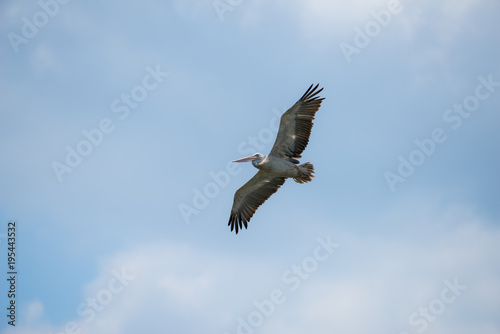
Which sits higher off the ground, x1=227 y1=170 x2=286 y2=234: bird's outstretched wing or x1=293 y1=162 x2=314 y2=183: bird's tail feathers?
x1=227 y1=170 x2=286 y2=234: bird's outstretched wing

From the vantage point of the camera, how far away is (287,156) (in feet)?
59.7

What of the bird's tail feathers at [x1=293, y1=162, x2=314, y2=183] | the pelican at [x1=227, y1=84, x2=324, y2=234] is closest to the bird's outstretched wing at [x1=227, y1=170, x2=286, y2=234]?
the pelican at [x1=227, y1=84, x2=324, y2=234]

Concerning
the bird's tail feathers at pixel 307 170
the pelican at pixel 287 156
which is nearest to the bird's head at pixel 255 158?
the pelican at pixel 287 156

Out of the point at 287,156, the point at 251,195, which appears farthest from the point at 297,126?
the point at 251,195

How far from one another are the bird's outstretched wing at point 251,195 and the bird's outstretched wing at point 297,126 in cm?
110

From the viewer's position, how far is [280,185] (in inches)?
748

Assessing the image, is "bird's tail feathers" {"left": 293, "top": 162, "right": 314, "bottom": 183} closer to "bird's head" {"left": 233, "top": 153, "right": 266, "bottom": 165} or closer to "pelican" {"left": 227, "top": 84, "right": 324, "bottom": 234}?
"pelican" {"left": 227, "top": 84, "right": 324, "bottom": 234}

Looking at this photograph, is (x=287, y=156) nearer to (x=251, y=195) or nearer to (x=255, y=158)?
(x=255, y=158)

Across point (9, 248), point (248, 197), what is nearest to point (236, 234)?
point (248, 197)

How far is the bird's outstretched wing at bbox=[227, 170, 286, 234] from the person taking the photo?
1886 centimetres

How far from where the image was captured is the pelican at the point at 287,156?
17656mm

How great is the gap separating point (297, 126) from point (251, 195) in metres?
2.96

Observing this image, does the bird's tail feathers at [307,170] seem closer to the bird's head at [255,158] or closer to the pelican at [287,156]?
the pelican at [287,156]

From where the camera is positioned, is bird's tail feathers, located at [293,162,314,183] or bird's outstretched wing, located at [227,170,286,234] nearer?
bird's tail feathers, located at [293,162,314,183]
